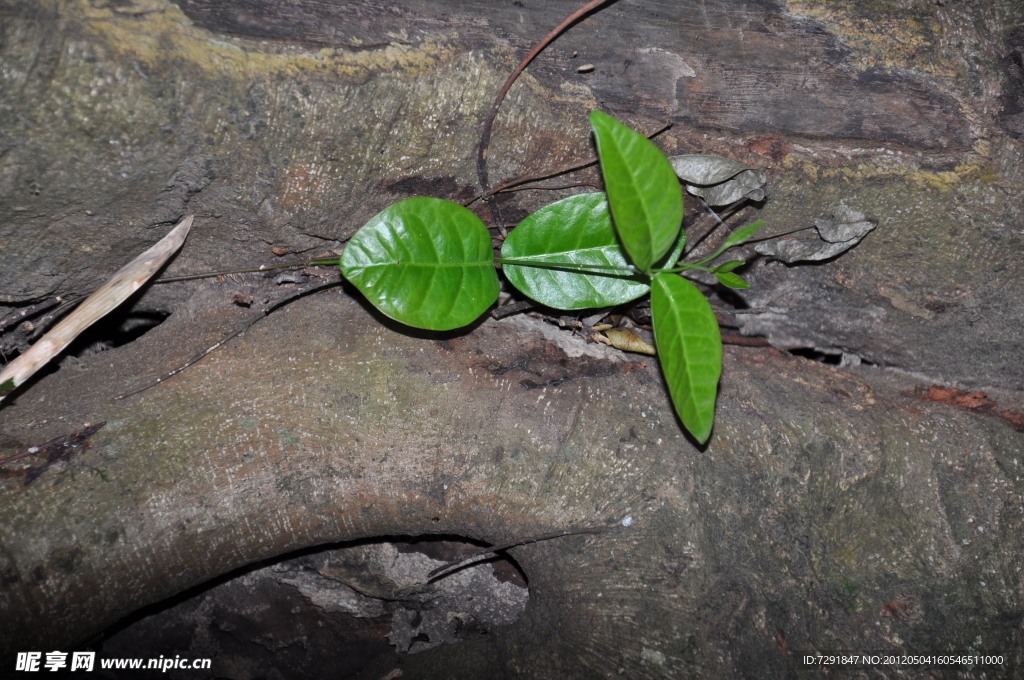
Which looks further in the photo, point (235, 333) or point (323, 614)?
point (323, 614)

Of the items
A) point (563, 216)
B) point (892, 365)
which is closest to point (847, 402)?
point (892, 365)

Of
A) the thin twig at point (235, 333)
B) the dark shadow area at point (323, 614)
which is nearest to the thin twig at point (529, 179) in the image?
the thin twig at point (235, 333)

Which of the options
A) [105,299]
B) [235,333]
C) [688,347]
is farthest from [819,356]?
[105,299]

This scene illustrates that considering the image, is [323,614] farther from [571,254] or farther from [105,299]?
[571,254]

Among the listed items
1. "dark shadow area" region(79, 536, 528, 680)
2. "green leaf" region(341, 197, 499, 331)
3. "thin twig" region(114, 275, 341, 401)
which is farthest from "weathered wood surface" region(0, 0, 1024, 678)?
"dark shadow area" region(79, 536, 528, 680)

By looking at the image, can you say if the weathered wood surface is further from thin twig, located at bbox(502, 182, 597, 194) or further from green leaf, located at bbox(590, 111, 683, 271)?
green leaf, located at bbox(590, 111, 683, 271)

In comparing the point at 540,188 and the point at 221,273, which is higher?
the point at 540,188

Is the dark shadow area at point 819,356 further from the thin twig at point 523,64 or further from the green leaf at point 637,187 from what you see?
the thin twig at point 523,64

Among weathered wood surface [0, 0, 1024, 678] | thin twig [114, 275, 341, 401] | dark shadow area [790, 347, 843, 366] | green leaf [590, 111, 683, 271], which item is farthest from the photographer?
dark shadow area [790, 347, 843, 366]
